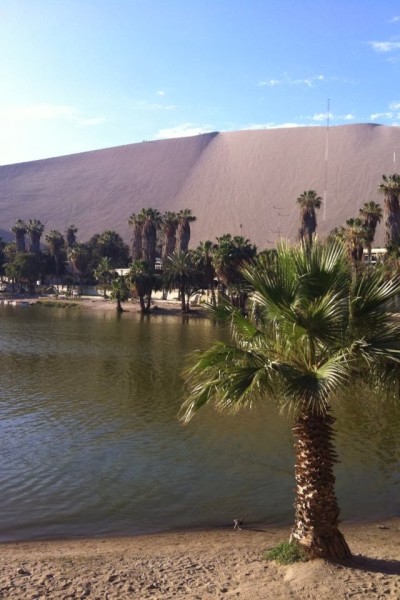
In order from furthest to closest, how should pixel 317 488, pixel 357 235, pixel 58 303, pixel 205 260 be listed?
pixel 58 303, pixel 205 260, pixel 357 235, pixel 317 488

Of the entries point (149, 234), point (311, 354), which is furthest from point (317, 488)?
point (149, 234)

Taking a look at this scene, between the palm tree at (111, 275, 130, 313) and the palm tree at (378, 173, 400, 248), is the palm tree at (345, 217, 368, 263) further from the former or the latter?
the palm tree at (111, 275, 130, 313)

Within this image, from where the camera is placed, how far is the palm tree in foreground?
670cm

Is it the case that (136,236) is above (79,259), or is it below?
above

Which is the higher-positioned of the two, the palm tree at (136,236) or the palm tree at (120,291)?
the palm tree at (136,236)

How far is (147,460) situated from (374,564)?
263 inches

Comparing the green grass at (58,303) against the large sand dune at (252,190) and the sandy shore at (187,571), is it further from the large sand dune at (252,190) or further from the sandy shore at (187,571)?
the large sand dune at (252,190)

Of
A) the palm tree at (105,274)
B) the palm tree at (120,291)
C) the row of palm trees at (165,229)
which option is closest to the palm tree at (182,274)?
the palm tree at (120,291)

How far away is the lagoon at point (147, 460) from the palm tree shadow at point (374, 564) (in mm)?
2703

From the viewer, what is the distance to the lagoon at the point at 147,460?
10.4 m

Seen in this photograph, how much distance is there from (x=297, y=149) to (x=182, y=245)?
125872 mm

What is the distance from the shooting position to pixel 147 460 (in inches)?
526

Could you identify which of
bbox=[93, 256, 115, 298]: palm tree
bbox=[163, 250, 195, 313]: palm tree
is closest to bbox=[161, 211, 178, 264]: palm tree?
bbox=[93, 256, 115, 298]: palm tree

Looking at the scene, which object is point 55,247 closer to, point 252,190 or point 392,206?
point 392,206
